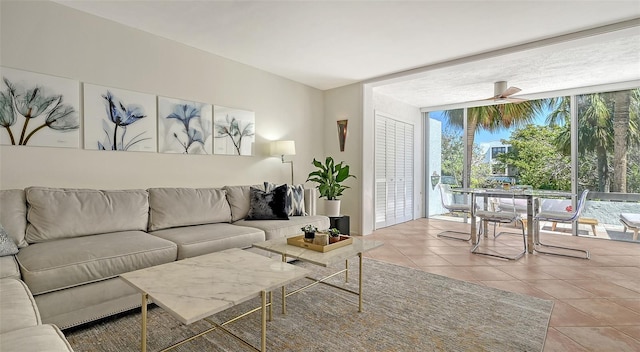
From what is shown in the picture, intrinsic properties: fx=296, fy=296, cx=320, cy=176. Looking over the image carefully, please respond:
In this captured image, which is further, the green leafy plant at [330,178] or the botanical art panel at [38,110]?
the green leafy plant at [330,178]

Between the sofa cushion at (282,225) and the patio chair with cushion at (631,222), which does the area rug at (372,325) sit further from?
the patio chair with cushion at (631,222)

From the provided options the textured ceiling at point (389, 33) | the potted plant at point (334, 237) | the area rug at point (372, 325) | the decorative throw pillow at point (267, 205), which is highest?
the textured ceiling at point (389, 33)

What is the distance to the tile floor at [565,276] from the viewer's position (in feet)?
6.32

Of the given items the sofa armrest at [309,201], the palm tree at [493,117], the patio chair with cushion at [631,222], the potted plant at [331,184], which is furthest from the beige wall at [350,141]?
the patio chair with cushion at [631,222]

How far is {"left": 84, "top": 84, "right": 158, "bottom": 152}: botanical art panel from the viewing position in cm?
272

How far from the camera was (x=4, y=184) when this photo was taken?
231cm

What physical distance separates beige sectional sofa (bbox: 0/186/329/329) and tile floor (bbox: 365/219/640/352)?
6.06 feet

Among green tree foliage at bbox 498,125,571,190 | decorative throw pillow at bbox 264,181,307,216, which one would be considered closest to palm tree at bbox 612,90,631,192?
green tree foliage at bbox 498,125,571,190

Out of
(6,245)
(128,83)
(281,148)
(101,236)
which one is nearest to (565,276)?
(281,148)

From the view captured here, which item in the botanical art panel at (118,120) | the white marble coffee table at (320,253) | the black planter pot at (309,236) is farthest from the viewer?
the botanical art panel at (118,120)

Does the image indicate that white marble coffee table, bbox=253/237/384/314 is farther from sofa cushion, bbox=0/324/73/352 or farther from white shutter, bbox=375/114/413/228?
white shutter, bbox=375/114/413/228

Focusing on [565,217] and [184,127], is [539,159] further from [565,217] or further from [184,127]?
[184,127]

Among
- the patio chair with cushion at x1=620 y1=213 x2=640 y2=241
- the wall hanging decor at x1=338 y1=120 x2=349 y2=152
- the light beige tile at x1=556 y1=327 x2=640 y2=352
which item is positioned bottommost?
the light beige tile at x1=556 y1=327 x2=640 y2=352

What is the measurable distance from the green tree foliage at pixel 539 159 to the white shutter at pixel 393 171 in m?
1.77
